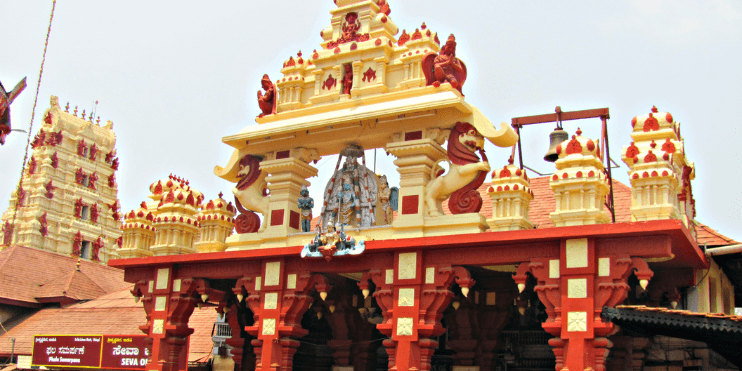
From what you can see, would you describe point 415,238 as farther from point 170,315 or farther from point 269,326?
point 170,315

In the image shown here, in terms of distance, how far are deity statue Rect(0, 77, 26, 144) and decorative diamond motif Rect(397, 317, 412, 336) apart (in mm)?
7921

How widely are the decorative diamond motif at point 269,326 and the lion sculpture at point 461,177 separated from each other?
4.12 meters

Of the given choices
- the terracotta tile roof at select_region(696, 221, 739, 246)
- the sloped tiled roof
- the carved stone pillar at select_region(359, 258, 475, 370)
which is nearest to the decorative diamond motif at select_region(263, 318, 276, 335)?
the carved stone pillar at select_region(359, 258, 475, 370)

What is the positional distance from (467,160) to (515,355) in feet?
18.3

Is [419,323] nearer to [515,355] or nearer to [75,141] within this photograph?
[515,355]

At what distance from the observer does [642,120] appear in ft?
52.2

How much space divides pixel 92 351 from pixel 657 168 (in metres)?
16.2

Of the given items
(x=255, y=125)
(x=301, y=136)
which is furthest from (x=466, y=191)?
(x=255, y=125)

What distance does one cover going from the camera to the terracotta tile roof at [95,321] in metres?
26.5

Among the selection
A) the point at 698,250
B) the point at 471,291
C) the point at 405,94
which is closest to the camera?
the point at 698,250

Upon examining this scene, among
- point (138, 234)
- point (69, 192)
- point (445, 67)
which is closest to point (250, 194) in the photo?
point (138, 234)

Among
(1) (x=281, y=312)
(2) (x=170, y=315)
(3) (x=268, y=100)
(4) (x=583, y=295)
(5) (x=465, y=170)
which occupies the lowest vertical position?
(2) (x=170, y=315)

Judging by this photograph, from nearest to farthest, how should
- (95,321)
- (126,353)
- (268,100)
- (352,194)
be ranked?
(352,194) < (268,100) < (126,353) < (95,321)

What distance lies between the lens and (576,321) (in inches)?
561
